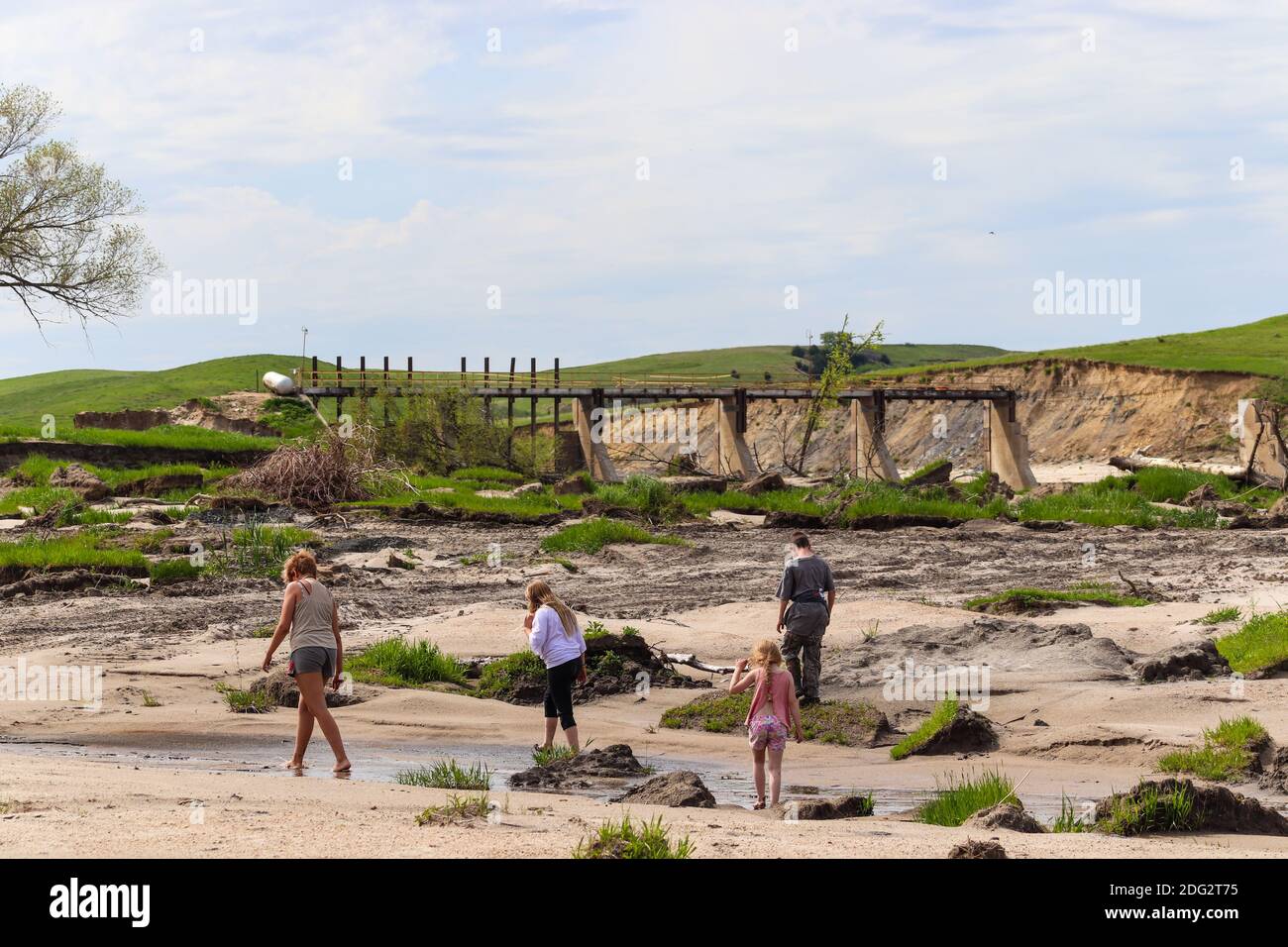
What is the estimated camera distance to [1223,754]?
10.7 m

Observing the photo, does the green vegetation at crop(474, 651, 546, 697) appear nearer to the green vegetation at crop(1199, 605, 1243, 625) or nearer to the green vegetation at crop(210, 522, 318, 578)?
the green vegetation at crop(1199, 605, 1243, 625)

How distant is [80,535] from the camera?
25.7 m

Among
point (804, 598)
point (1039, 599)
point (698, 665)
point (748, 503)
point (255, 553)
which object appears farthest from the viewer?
point (748, 503)

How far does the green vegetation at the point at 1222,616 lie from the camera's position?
54.8 ft

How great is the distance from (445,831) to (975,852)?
2632 millimetres

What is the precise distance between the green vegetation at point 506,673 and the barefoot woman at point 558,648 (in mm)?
3213

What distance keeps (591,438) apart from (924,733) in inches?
1637

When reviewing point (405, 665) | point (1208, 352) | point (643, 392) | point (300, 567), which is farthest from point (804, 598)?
point (1208, 352)

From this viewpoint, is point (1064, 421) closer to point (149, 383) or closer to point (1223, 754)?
point (1223, 754)

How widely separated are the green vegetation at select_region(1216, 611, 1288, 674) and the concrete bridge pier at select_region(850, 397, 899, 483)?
38.5 metres

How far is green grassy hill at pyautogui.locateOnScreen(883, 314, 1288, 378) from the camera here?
59844 mm

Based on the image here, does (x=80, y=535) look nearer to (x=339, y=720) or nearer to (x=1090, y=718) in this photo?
(x=339, y=720)

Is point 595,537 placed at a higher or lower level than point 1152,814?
higher
